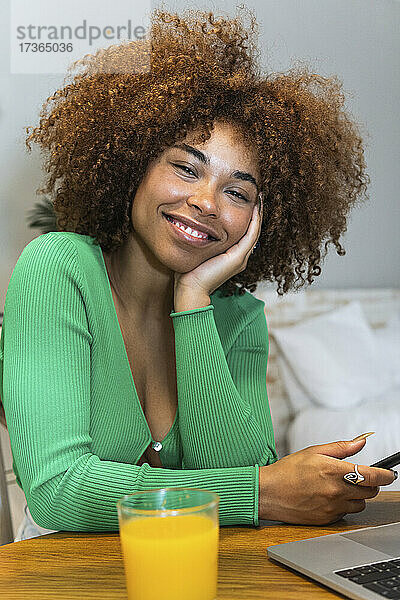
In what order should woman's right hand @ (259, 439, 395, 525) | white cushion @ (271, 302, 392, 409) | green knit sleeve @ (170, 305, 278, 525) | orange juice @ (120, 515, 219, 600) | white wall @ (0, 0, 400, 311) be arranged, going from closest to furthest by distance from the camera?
1. orange juice @ (120, 515, 219, 600)
2. woman's right hand @ (259, 439, 395, 525)
3. green knit sleeve @ (170, 305, 278, 525)
4. white wall @ (0, 0, 400, 311)
5. white cushion @ (271, 302, 392, 409)

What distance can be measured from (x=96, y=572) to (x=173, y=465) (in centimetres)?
43

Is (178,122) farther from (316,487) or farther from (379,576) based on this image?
(379,576)

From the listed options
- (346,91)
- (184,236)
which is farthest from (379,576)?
(346,91)

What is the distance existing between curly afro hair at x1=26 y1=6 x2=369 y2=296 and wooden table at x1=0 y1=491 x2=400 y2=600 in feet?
1.64

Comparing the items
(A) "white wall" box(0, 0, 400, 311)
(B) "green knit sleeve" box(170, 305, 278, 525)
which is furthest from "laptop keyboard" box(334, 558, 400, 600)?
(A) "white wall" box(0, 0, 400, 311)

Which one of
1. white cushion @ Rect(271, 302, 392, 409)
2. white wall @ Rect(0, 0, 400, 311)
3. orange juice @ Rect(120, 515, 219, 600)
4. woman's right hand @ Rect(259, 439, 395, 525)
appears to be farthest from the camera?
white cushion @ Rect(271, 302, 392, 409)

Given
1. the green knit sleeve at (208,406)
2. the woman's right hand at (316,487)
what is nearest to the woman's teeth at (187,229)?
the green knit sleeve at (208,406)

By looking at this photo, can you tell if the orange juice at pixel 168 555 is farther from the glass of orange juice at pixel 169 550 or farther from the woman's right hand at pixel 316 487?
the woman's right hand at pixel 316 487

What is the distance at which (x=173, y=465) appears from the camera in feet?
3.33

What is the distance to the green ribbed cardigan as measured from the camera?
0.73 m

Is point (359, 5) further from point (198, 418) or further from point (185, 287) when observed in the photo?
point (198, 418)

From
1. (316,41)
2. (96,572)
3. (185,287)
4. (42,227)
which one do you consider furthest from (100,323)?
(316,41)

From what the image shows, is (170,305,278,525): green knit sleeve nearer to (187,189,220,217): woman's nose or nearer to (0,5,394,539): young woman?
(0,5,394,539): young woman

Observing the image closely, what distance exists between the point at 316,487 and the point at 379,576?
0.19 metres
